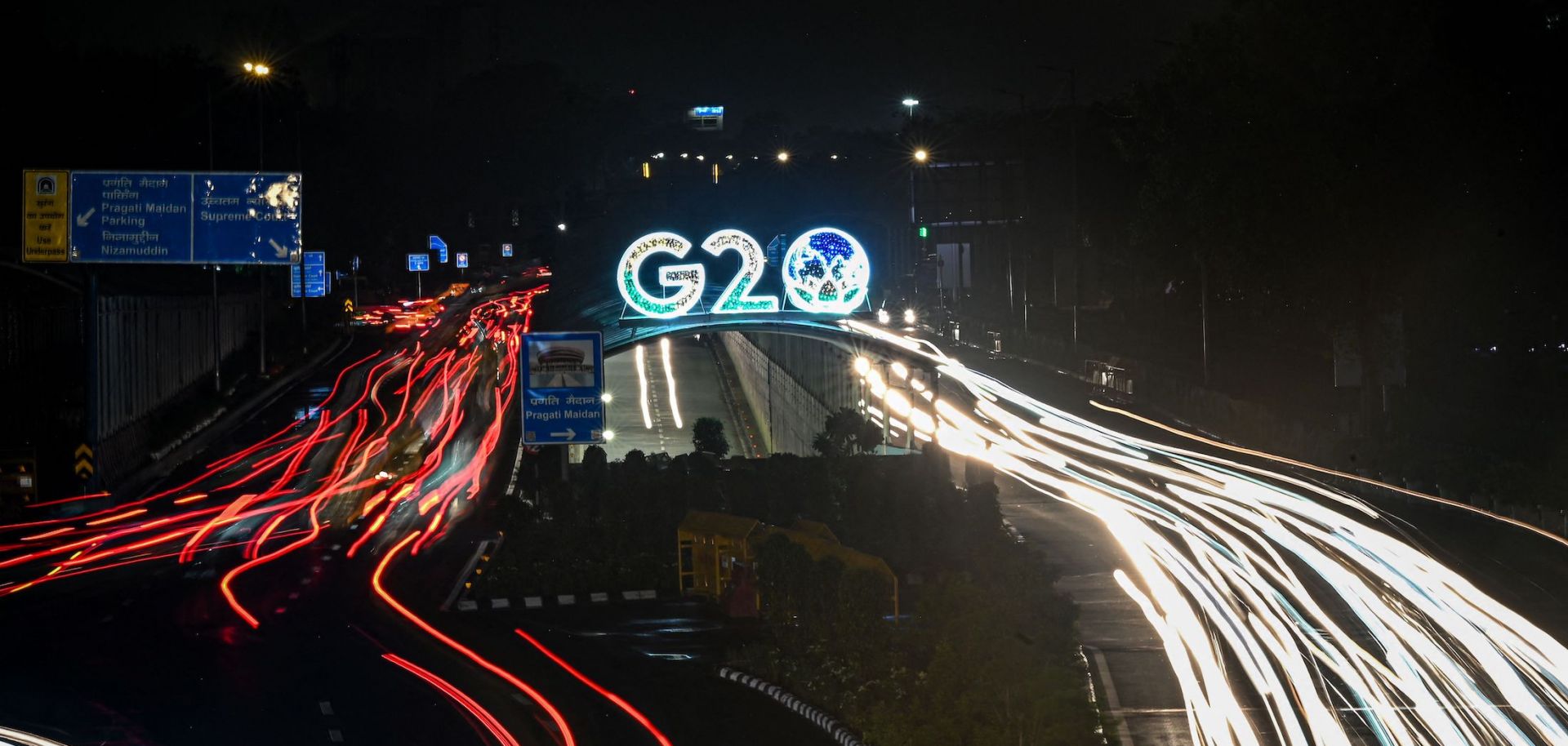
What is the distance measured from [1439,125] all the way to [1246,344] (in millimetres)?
19320

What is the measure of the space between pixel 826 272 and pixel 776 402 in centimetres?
3830

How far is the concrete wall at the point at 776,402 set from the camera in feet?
236

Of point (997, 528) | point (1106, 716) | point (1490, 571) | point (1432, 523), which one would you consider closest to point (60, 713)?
point (1106, 716)

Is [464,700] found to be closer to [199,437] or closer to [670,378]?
[199,437]

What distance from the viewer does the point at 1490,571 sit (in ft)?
86.0

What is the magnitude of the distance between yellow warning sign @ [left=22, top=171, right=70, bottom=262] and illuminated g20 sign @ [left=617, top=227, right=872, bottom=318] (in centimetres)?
1485

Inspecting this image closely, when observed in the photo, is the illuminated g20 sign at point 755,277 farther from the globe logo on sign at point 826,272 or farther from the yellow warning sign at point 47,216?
the yellow warning sign at point 47,216

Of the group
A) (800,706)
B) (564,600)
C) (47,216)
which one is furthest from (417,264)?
(800,706)

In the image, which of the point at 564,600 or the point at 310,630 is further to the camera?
the point at 564,600

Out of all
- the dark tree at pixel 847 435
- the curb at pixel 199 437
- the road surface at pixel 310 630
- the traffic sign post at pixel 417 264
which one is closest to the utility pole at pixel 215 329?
the curb at pixel 199 437

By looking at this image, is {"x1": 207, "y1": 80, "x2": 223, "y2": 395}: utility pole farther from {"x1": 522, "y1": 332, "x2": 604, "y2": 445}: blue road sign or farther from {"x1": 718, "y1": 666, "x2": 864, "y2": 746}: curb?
{"x1": 718, "y1": 666, "x2": 864, "y2": 746}: curb

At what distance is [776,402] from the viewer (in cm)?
8219

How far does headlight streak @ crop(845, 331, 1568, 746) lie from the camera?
17469 millimetres

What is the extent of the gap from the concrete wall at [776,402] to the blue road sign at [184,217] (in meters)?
26.8
